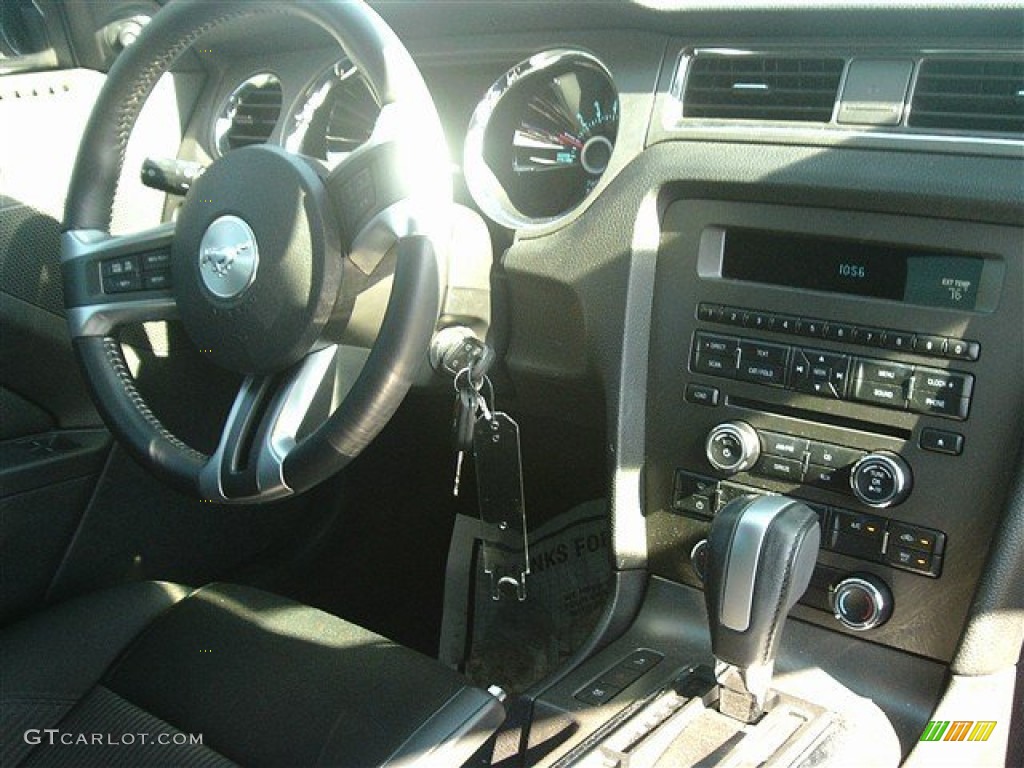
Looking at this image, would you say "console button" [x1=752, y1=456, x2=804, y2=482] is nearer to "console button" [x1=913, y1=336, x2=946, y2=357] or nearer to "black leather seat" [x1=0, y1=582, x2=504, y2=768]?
"console button" [x1=913, y1=336, x2=946, y2=357]

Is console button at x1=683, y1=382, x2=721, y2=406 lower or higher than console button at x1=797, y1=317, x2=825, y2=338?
lower

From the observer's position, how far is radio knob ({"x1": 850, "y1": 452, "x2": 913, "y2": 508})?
1.31m

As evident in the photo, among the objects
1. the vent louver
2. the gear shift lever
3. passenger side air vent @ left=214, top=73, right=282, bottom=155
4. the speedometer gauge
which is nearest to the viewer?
the gear shift lever

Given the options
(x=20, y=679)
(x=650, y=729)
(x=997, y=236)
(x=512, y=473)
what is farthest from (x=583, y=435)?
(x=20, y=679)

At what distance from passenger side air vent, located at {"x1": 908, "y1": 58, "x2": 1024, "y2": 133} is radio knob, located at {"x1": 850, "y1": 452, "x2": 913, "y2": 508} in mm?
390

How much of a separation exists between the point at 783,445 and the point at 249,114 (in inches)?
44.1

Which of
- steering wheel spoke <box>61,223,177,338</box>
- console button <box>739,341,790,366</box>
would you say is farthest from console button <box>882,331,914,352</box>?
steering wheel spoke <box>61,223,177,338</box>

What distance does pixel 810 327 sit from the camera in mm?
1364

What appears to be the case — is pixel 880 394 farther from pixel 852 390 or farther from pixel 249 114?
pixel 249 114

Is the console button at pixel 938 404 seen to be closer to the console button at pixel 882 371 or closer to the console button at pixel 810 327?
the console button at pixel 882 371

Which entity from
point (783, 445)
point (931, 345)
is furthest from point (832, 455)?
point (931, 345)

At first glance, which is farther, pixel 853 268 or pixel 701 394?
pixel 701 394

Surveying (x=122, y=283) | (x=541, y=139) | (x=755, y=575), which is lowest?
(x=755, y=575)

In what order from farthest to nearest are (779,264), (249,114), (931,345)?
1. (249,114)
2. (779,264)
3. (931,345)
